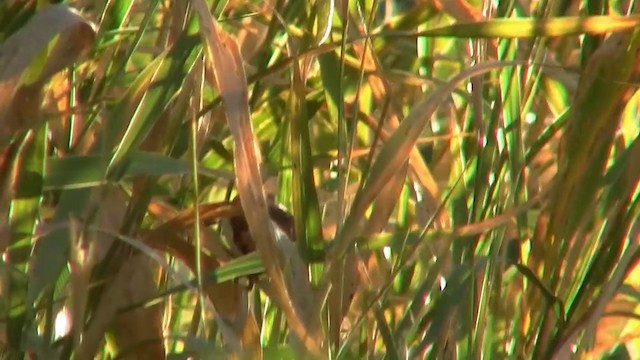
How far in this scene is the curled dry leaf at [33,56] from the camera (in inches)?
23.6

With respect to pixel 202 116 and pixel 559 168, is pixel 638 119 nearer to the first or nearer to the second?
pixel 559 168

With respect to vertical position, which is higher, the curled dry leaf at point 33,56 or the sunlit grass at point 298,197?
the curled dry leaf at point 33,56

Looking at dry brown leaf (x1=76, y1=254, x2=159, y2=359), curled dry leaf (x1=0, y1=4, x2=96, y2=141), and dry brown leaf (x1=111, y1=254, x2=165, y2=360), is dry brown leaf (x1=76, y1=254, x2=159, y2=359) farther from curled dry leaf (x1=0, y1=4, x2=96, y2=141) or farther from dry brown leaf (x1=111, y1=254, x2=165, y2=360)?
curled dry leaf (x1=0, y1=4, x2=96, y2=141)

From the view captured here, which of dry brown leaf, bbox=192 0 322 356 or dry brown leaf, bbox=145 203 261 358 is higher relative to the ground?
dry brown leaf, bbox=192 0 322 356

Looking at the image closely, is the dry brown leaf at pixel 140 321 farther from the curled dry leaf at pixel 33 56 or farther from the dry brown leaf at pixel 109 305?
the curled dry leaf at pixel 33 56

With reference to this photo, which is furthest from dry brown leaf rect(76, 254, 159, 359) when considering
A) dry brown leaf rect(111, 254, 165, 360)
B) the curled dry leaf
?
the curled dry leaf

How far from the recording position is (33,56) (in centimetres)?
60

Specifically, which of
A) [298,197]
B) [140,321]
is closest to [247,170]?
[298,197]

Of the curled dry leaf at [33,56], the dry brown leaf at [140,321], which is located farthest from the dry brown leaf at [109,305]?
the curled dry leaf at [33,56]

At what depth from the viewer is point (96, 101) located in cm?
67

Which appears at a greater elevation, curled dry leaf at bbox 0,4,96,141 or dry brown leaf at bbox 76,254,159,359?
curled dry leaf at bbox 0,4,96,141

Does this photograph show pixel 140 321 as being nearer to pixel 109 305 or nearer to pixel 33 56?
pixel 109 305

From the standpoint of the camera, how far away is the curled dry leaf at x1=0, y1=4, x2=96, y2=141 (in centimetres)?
60

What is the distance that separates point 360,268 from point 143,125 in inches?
7.1
